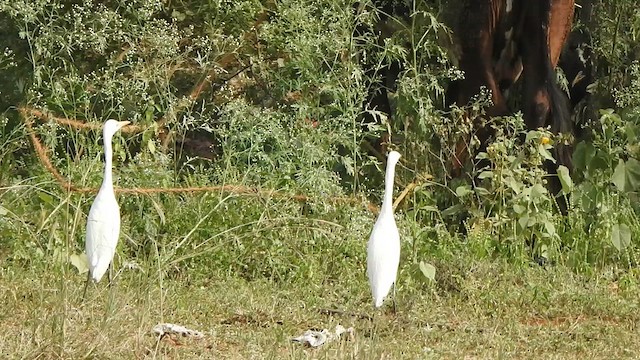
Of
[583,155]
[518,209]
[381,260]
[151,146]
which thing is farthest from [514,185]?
[381,260]

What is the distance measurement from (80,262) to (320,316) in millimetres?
1217

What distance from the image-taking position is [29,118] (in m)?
7.18

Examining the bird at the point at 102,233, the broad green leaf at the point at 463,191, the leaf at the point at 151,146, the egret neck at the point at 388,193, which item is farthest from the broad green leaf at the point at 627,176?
the bird at the point at 102,233

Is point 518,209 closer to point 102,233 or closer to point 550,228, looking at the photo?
point 550,228

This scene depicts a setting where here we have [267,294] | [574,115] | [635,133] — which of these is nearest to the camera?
[267,294]

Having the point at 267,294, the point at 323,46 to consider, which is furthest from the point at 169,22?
the point at 267,294

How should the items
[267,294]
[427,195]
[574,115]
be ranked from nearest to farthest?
[267,294], [427,195], [574,115]

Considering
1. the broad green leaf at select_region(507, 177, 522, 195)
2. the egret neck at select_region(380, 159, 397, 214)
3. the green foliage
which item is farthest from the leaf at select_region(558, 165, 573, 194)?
the egret neck at select_region(380, 159, 397, 214)

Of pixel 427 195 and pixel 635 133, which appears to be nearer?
pixel 635 133

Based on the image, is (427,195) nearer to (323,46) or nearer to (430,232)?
(430,232)

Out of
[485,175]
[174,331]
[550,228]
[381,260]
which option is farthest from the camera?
[485,175]

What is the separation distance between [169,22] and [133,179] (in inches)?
75.4

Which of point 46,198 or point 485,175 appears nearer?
point 46,198

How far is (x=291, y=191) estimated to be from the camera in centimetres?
696
